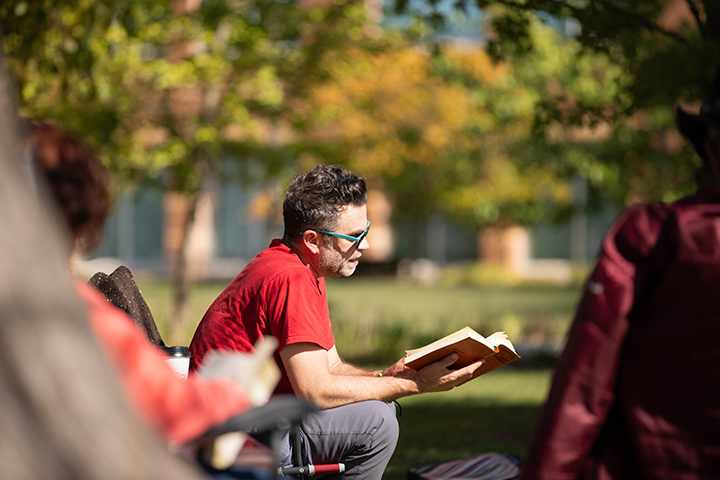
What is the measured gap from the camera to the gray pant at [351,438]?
301 centimetres

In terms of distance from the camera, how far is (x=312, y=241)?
320cm

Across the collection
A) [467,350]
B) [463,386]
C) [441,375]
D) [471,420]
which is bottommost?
[463,386]

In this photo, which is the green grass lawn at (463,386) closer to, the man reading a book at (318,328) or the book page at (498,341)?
the man reading a book at (318,328)

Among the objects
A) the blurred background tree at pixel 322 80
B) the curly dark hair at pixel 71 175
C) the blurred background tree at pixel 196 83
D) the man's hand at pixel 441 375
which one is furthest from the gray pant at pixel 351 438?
the blurred background tree at pixel 196 83

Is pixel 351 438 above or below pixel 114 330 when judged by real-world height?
below

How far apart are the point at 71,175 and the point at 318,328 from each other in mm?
1144

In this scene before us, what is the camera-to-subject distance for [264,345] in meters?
1.93

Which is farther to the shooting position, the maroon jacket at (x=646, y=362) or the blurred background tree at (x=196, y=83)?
the blurred background tree at (x=196, y=83)

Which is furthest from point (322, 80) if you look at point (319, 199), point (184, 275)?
point (319, 199)

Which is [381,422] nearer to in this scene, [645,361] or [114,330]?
[645,361]

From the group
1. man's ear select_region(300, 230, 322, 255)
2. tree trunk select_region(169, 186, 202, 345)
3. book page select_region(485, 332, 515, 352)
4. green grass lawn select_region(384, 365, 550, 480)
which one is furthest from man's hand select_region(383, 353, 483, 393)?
tree trunk select_region(169, 186, 202, 345)

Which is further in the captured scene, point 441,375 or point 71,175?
point 441,375

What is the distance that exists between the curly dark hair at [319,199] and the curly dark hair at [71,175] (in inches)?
48.6

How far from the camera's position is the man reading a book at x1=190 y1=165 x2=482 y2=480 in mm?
2814
